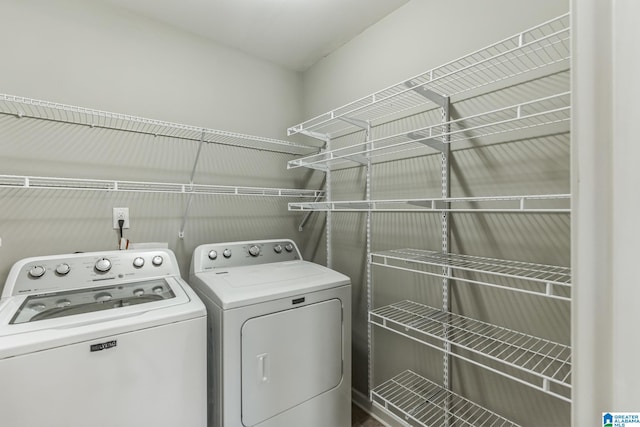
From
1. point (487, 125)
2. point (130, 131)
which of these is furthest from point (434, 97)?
point (130, 131)

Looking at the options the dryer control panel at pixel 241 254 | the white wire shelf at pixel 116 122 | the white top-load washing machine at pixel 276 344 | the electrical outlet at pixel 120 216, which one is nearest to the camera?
the white top-load washing machine at pixel 276 344

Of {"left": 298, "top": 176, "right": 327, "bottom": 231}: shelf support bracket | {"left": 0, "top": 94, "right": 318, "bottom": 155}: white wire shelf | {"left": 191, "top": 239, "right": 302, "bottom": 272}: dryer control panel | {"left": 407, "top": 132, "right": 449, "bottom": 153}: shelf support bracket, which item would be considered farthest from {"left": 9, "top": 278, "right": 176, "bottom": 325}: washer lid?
{"left": 407, "top": 132, "right": 449, "bottom": 153}: shelf support bracket

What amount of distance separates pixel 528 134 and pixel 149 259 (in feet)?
6.44

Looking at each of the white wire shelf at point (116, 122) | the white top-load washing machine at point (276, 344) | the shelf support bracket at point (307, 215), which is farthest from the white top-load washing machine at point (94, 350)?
the shelf support bracket at point (307, 215)

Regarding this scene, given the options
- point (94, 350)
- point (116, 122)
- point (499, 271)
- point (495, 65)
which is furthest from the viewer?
point (116, 122)

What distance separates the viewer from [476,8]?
4.71 feet

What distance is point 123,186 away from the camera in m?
1.78

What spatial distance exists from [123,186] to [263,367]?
1.31m

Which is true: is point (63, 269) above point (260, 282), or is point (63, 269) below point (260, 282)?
above

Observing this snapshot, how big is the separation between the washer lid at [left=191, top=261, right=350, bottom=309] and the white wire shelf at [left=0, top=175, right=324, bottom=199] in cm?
51

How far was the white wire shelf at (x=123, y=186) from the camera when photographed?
1460mm

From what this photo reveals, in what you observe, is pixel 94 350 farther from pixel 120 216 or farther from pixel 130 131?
pixel 130 131

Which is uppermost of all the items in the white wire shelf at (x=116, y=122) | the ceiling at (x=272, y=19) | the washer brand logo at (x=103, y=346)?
the ceiling at (x=272, y=19)

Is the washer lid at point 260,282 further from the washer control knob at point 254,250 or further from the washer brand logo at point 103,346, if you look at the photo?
the washer brand logo at point 103,346
